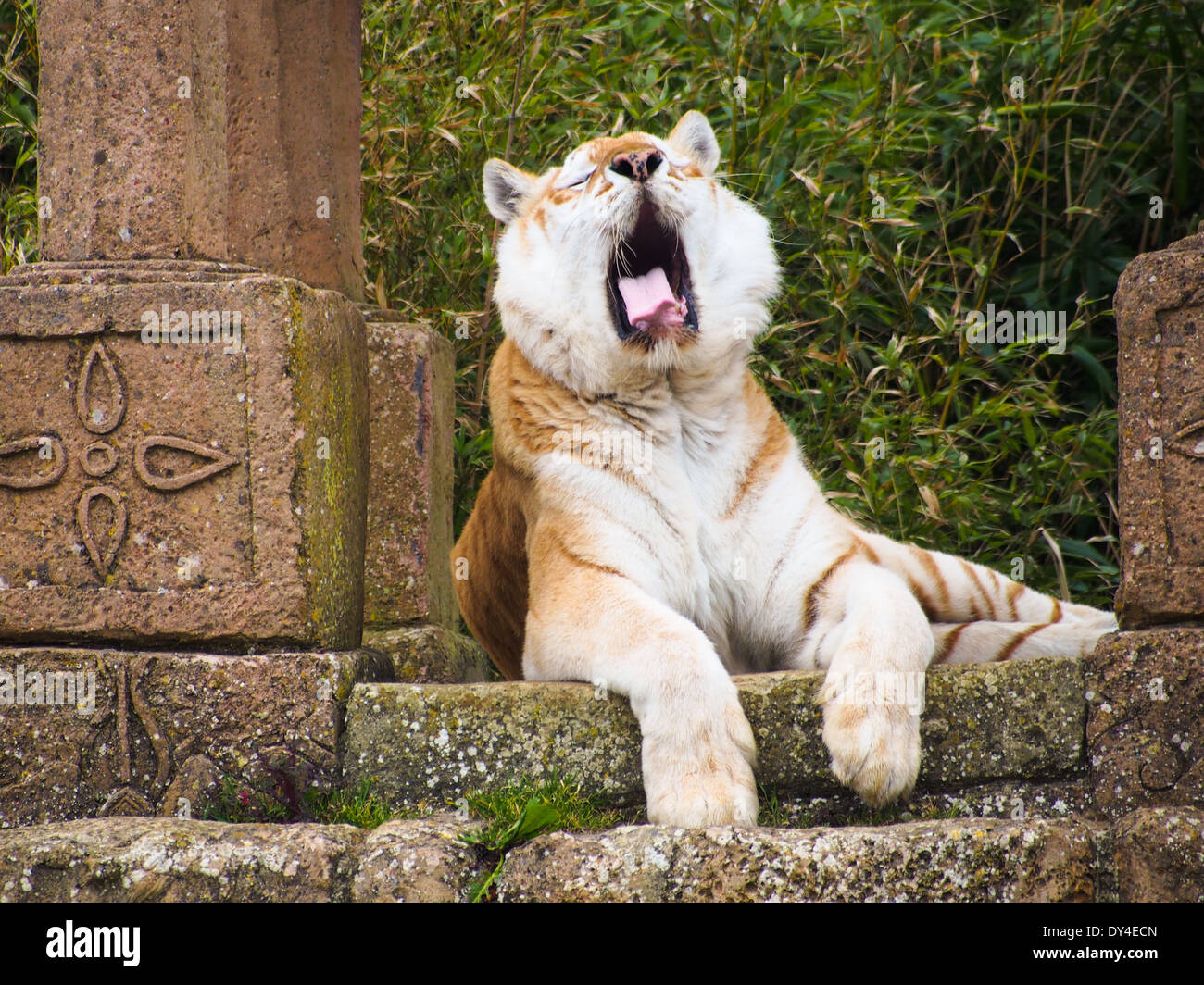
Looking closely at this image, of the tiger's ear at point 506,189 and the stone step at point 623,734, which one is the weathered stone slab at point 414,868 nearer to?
the stone step at point 623,734

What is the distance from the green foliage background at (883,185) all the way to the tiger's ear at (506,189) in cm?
90

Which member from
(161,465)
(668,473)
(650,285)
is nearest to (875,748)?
(668,473)

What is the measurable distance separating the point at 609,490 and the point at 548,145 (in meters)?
2.58

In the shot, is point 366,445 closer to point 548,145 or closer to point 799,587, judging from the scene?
point 799,587

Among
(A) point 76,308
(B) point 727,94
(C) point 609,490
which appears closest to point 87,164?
(A) point 76,308

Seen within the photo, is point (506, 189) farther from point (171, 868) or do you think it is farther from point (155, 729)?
point (171, 868)

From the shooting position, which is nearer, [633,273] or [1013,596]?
[633,273]

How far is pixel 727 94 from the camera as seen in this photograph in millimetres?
4922

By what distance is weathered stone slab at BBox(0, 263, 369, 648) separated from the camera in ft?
8.97

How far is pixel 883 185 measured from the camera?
4668 mm

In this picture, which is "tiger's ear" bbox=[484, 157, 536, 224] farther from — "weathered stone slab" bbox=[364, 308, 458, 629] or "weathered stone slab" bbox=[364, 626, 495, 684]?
"weathered stone slab" bbox=[364, 626, 495, 684]

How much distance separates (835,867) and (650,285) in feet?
5.74

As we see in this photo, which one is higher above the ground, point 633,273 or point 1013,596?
point 633,273

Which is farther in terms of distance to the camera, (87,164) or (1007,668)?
(87,164)
